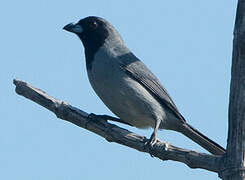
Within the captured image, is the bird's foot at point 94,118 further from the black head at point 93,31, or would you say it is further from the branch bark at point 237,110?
the branch bark at point 237,110

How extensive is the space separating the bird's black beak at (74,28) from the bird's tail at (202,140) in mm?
2305

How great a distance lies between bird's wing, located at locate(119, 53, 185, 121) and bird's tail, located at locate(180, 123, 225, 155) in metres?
0.17

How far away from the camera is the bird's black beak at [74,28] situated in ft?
29.1

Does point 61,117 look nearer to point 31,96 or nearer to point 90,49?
point 31,96

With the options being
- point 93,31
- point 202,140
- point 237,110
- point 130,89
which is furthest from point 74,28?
point 237,110

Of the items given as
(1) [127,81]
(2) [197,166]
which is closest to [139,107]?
(1) [127,81]

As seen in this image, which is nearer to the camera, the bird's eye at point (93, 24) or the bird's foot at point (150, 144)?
the bird's foot at point (150, 144)

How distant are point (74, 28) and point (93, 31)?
310 mm

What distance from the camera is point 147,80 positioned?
27.5 feet

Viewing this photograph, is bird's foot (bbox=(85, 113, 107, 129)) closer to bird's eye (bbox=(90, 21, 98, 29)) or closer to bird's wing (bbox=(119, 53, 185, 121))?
bird's wing (bbox=(119, 53, 185, 121))

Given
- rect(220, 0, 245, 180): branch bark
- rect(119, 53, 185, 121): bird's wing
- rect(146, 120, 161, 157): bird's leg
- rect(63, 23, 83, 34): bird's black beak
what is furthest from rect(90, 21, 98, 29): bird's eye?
rect(220, 0, 245, 180): branch bark

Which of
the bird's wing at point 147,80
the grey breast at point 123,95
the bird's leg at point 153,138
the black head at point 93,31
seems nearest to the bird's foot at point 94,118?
the grey breast at point 123,95

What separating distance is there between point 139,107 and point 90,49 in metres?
1.38

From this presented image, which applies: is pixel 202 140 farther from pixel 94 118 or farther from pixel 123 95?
pixel 94 118
